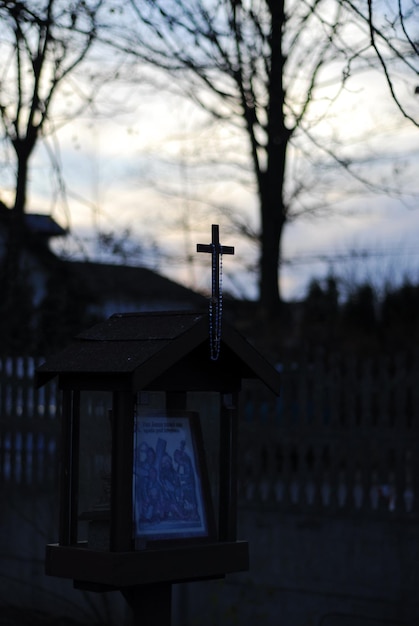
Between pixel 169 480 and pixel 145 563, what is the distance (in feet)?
1.12

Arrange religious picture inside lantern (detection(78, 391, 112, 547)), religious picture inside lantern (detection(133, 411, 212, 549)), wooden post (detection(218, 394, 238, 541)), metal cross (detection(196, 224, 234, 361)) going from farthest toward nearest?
1. religious picture inside lantern (detection(78, 391, 112, 547))
2. wooden post (detection(218, 394, 238, 541))
3. metal cross (detection(196, 224, 234, 361))
4. religious picture inside lantern (detection(133, 411, 212, 549))

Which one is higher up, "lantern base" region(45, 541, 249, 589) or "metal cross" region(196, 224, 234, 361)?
"metal cross" region(196, 224, 234, 361)

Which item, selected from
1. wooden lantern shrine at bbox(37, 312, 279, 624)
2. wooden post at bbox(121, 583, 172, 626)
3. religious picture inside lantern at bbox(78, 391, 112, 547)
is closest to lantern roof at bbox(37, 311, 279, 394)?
wooden lantern shrine at bbox(37, 312, 279, 624)

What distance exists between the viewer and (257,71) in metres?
8.90

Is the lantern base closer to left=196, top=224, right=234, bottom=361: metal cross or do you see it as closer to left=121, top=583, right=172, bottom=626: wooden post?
left=121, top=583, right=172, bottom=626: wooden post

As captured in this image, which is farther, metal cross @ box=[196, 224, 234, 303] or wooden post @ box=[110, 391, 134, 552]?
metal cross @ box=[196, 224, 234, 303]

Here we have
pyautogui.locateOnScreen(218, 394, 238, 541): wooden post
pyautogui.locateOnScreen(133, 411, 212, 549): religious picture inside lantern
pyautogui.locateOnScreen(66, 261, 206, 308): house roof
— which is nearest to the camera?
pyautogui.locateOnScreen(133, 411, 212, 549): religious picture inside lantern

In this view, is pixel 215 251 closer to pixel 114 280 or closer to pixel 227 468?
pixel 227 468

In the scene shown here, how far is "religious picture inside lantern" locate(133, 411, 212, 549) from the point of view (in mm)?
4242

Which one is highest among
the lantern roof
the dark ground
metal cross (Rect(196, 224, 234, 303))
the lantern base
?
metal cross (Rect(196, 224, 234, 303))

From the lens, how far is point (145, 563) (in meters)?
4.16

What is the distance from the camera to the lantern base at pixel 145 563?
413 centimetres

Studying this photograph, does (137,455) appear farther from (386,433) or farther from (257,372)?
(386,433)

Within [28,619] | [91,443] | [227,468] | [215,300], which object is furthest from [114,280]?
[215,300]
